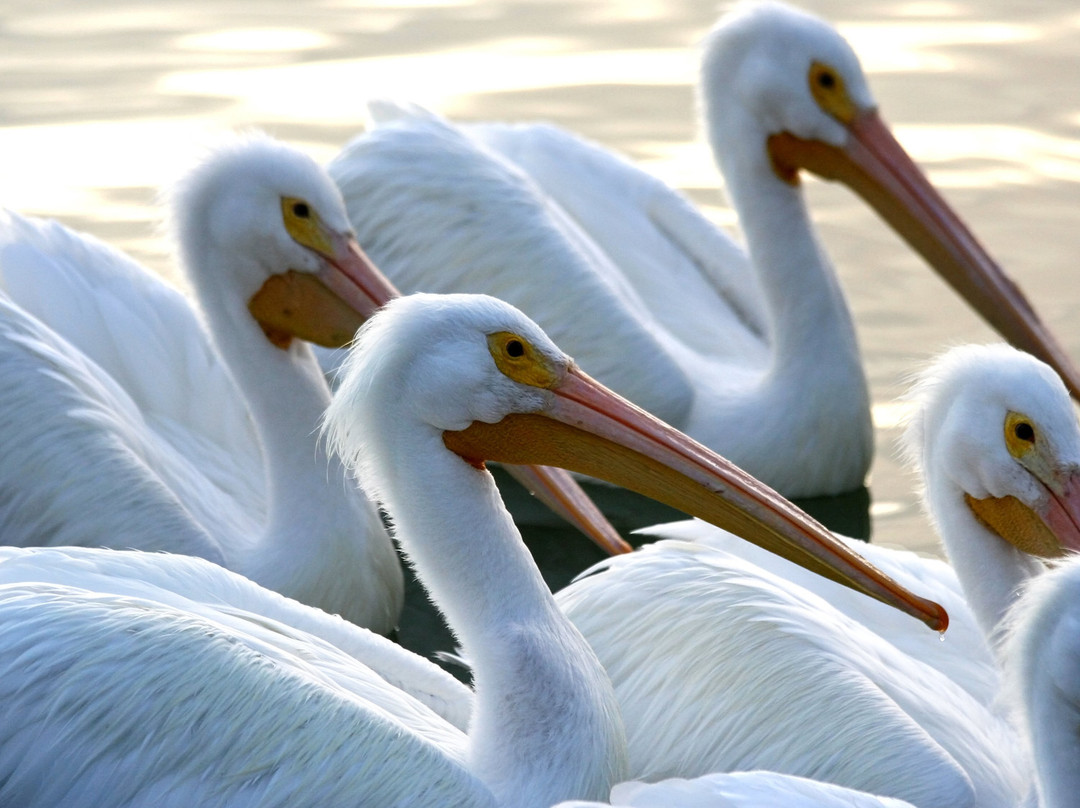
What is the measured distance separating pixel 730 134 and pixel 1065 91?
9.25 ft

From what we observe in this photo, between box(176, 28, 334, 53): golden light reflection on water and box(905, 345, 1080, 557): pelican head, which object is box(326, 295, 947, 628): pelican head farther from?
box(176, 28, 334, 53): golden light reflection on water

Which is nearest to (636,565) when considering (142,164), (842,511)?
(842,511)

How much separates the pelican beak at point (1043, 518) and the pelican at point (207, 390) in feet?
3.65

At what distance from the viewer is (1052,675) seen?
2.96 metres

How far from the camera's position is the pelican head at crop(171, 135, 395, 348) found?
4418 millimetres

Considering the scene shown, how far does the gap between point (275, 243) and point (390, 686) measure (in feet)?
4.57

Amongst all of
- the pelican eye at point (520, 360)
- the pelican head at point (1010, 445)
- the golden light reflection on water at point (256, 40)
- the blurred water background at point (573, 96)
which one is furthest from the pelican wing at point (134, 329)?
the golden light reflection on water at point (256, 40)

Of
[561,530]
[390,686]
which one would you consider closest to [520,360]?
[390,686]

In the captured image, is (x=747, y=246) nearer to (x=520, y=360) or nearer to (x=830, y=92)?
(x=830, y=92)

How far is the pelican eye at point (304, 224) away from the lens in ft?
14.6

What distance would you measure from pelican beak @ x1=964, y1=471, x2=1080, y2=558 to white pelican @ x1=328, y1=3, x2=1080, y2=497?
1.48 meters

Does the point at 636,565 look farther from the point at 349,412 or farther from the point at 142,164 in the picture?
the point at 142,164

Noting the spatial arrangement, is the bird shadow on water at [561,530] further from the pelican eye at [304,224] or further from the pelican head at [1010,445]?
the pelican head at [1010,445]

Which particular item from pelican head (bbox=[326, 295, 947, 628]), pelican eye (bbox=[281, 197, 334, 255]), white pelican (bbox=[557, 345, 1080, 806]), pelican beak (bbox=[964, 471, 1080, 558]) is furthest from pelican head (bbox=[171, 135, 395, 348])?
pelican beak (bbox=[964, 471, 1080, 558])
